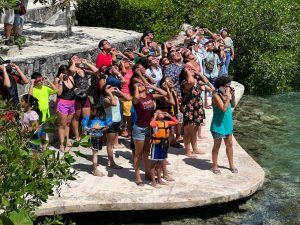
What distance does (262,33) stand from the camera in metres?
17.1

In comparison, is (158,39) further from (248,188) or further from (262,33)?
(248,188)

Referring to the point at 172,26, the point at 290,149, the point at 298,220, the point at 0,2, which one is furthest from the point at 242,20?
the point at 0,2

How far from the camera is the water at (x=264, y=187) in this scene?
849 cm

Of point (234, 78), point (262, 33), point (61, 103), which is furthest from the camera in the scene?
point (234, 78)

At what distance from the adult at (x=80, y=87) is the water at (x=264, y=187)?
258 cm

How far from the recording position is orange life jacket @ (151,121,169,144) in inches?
341

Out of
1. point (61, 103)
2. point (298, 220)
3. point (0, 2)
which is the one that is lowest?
point (298, 220)

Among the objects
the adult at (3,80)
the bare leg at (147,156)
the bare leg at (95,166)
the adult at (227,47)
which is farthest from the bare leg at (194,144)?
the adult at (227,47)

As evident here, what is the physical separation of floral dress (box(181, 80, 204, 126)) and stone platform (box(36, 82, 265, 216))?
26.3 inches

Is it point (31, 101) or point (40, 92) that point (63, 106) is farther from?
point (31, 101)

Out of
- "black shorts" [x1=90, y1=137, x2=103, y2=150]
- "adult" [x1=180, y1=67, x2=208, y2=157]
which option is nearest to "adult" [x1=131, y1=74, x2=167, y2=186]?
"black shorts" [x1=90, y1=137, x2=103, y2=150]

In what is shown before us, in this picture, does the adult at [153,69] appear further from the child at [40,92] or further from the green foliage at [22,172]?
the green foliage at [22,172]

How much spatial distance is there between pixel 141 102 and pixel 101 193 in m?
1.38

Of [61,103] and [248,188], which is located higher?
[61,103]
